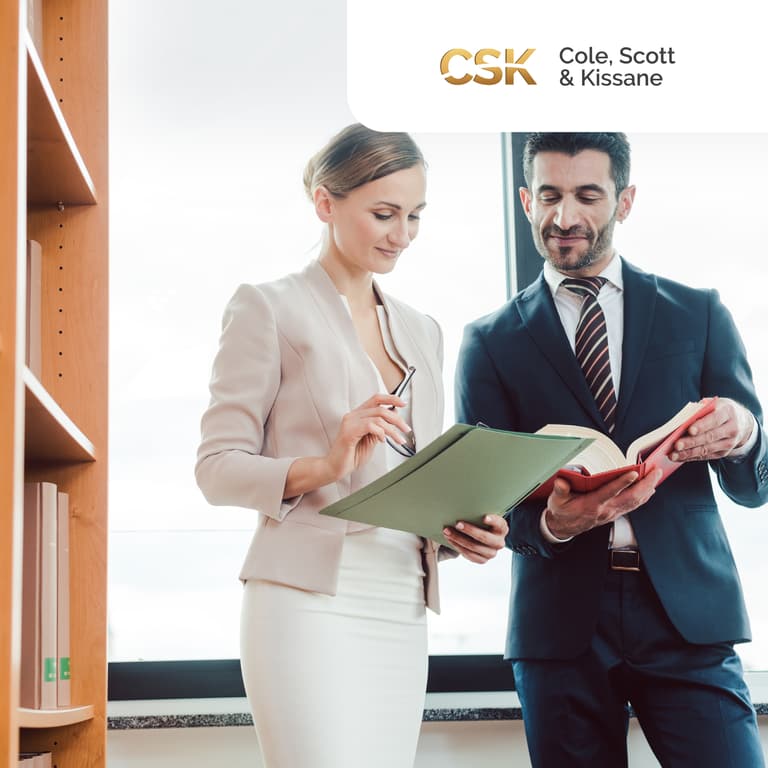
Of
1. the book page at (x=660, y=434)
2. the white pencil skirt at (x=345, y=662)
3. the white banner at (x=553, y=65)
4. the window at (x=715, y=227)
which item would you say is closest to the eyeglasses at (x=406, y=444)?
the white pencil skirt at (x=345, y=662)

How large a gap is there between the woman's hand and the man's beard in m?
0.73

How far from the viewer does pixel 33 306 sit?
1585 mm

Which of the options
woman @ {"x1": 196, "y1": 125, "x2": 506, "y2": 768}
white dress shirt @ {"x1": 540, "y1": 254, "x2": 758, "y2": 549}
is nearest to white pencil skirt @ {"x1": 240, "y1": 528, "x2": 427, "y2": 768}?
woman @ {"x1": 196, "y1": 125, "x2": 506, "y2": 768}

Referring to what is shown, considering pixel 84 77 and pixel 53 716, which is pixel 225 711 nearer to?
pixel 53 716

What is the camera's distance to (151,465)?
2.32 m

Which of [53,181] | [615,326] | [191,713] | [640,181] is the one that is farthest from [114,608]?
[640,181]

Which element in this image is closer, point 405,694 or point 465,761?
point 405,694

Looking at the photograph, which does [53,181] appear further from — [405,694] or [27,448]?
[405,694]

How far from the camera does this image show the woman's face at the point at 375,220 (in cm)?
177

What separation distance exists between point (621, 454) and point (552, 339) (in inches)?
12.9

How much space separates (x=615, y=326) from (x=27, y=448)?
1.13m

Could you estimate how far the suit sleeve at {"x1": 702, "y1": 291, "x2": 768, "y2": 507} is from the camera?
75.1 inches

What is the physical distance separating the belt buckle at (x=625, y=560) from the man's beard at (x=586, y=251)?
600mm

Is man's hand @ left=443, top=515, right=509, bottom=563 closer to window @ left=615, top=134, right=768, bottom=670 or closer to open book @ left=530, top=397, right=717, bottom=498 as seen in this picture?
open book @ left=530, top=397, right=717, bottom=498
